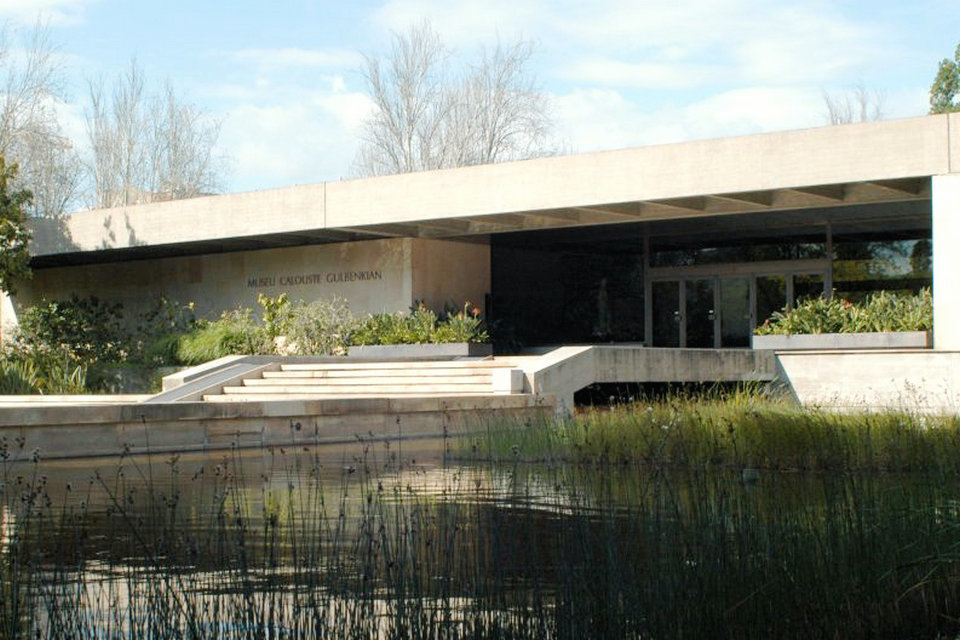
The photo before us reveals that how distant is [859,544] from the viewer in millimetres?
5277

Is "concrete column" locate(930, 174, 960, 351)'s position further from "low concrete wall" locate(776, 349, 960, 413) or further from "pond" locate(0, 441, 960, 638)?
"pond" locate(0, 441, 960, 638)

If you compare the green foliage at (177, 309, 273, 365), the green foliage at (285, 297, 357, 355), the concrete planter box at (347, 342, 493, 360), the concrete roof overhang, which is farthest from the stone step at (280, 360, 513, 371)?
the green foliage at (177, 309, 273, 365)

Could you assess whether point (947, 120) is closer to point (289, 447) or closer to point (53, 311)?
point (289, 447)

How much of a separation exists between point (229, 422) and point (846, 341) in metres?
10.9

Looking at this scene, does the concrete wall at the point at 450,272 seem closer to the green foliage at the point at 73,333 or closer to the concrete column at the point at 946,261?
the green foliage at the point at 73,333

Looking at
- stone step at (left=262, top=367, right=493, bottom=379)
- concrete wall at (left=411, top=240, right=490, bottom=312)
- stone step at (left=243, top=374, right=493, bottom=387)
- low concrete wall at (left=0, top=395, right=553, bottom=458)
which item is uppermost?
concrete wall at (left=411, top=240, right=490, bottom=312)

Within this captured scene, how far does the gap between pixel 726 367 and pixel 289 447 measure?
29.3ft

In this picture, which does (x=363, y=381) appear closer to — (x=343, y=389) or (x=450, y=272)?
(x=343, y=389)

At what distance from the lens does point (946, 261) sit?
61.0ft

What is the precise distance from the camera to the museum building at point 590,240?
1894cm

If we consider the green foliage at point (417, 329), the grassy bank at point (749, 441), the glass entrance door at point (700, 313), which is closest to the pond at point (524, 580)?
the grassy bank at point (749, 441)

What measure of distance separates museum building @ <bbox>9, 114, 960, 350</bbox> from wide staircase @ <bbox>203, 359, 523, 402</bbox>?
391cm

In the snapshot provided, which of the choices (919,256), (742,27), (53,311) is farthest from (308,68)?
(919,256)

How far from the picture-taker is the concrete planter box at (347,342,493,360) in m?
21.7
